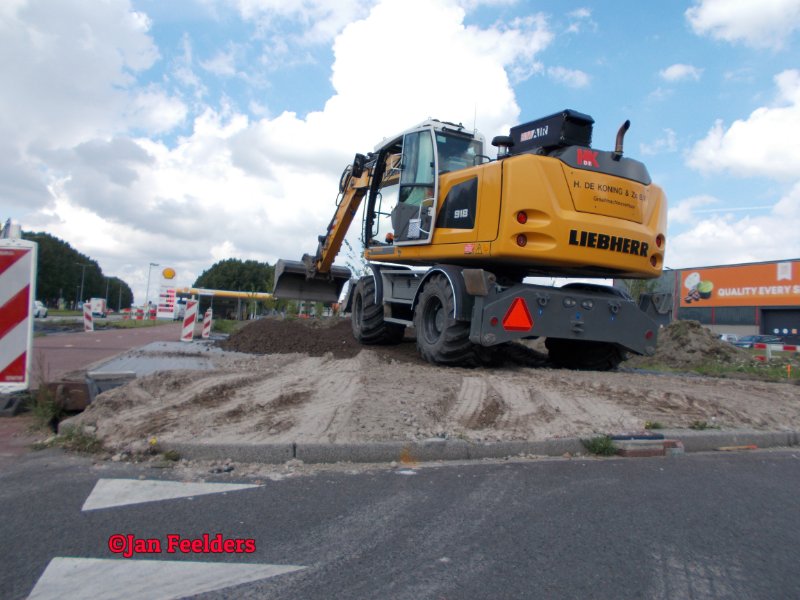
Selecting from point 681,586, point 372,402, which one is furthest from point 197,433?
point 681,586

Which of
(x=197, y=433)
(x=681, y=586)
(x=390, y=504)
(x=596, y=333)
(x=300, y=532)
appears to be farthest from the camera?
(x=596, y=333)

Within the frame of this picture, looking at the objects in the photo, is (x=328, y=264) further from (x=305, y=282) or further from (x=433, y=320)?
(x=433, y=320)

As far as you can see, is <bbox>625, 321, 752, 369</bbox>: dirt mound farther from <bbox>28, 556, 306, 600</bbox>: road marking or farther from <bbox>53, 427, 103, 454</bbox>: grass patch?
<bbox>28, 556, 306, 600</bbox>: road marking

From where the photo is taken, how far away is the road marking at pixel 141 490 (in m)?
3.76

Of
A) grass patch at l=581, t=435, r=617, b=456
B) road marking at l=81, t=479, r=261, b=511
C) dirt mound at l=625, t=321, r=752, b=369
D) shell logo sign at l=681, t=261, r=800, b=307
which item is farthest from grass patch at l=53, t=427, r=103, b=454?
shell logo sign at l=681, t=261, r=800, b=307

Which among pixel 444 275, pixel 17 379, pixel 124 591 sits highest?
pixel 444 275

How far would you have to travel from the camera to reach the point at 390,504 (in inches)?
153

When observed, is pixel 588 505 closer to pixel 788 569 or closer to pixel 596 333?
pixel 788 569

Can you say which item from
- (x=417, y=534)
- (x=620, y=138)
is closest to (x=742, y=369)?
(x=620, y=138)

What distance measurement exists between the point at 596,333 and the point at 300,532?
6.25m

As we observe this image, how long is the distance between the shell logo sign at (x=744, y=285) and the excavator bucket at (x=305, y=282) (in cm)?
4371

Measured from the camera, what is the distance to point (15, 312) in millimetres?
5895

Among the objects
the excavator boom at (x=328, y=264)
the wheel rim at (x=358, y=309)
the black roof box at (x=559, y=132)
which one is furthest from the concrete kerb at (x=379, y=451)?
the excavator boom at (x=328, y=264)

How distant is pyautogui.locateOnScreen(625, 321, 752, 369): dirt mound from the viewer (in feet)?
51.5
